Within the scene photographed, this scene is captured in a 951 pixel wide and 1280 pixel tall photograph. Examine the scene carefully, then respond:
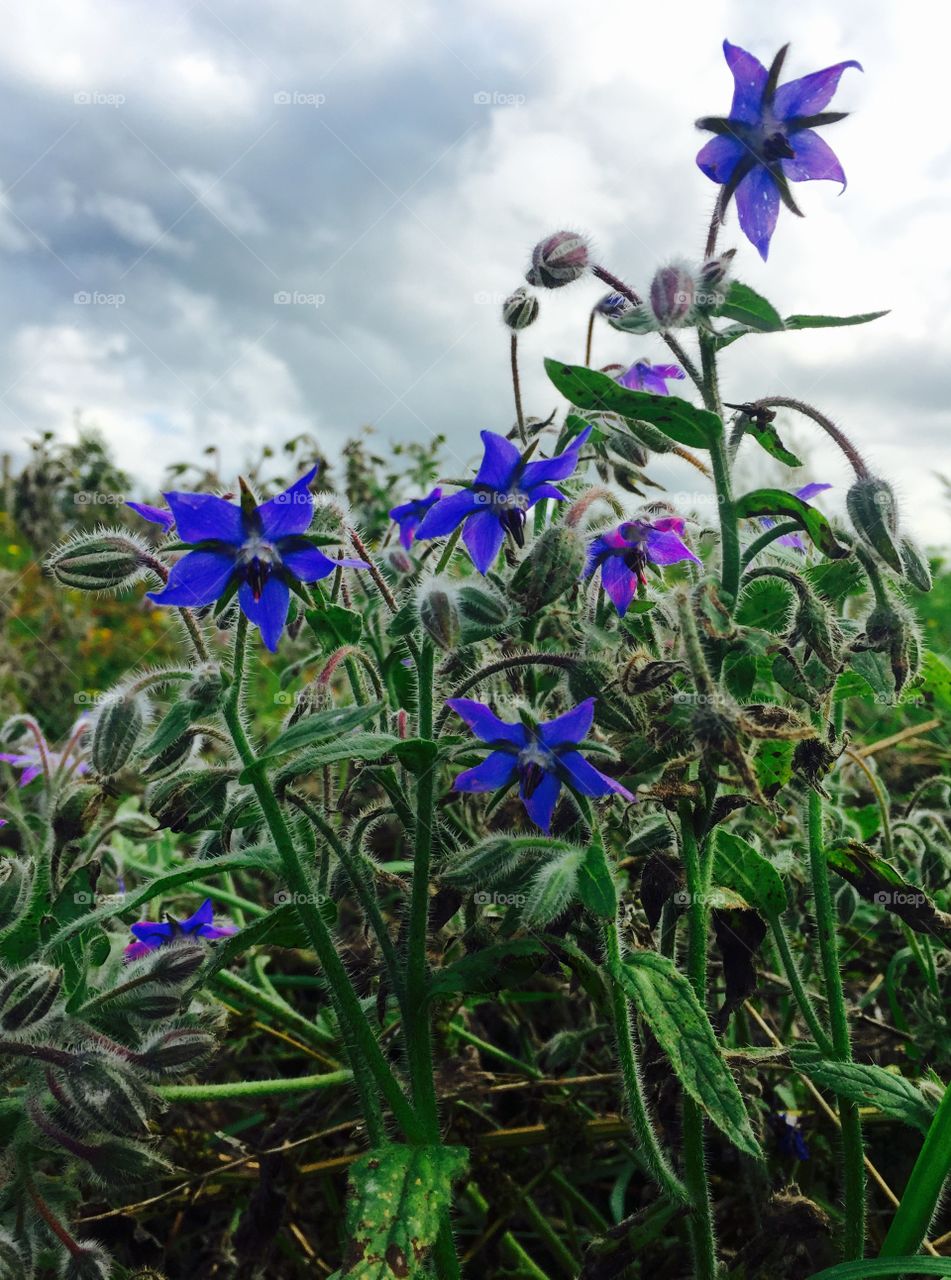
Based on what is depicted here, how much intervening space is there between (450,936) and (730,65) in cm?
117

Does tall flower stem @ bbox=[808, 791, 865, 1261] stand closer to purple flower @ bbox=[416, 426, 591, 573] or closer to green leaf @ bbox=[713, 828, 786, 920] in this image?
green leaf @ bbox=[713, 828, 786, 920]

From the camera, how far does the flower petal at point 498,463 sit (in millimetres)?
1212

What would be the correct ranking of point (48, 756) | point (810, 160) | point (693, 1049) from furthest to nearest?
1. point (48, 756)
2. point (810, 160)
3. point (693, 1049)

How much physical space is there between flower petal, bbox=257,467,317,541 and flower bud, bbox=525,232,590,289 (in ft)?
1.67

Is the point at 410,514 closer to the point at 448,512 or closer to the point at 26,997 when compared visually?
the point at 448,512

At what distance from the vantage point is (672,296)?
1056mm

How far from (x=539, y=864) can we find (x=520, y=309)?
37.4 inches

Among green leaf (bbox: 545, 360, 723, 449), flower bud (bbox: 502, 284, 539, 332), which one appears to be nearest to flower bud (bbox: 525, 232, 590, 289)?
flower bud (bbox: 502, 284, 539, 332)

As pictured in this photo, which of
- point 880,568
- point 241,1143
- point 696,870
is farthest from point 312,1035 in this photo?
point 880,568

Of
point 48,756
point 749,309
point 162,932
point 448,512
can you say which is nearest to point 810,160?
point 749,309

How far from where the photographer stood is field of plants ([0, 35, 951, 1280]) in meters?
1.05

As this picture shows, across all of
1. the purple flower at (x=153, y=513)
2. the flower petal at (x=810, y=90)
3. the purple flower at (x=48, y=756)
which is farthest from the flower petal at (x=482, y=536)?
the purple flower at (x=48, y=756)

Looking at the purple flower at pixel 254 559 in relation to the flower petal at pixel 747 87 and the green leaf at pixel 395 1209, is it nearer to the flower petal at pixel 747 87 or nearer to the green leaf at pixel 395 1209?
the green leaf at pixel 395 1209

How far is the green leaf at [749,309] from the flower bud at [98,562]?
0.75 meters
